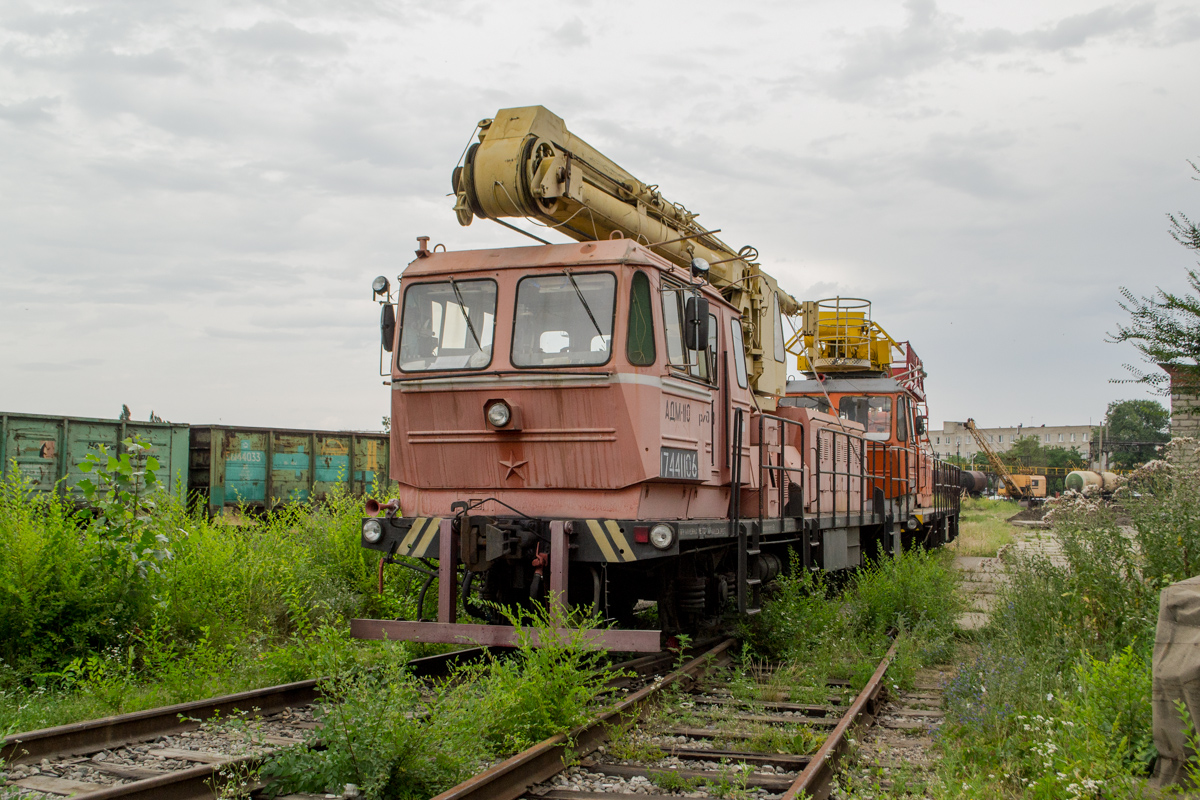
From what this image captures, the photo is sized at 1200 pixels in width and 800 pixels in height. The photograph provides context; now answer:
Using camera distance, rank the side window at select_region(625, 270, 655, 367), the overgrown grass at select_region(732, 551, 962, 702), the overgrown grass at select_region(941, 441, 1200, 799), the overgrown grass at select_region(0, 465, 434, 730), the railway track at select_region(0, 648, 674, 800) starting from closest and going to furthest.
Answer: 1. the railway track at select_region(0, 648, 674, 800)
2. the overgrown grass at select_region(941, 441, 1200, 799)
3. the overgrown grass at select_region(0, 465, 434, 730)
4. the side window at select_region(625, 270, 655, 367)
5. the overgrown grass at select_region(732, 551, 962, 702)

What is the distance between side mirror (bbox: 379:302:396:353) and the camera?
8.14m

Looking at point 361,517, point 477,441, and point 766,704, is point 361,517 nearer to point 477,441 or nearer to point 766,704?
point 477,441

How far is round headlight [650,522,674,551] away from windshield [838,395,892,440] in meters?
9.56

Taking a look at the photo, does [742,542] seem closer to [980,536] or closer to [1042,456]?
[980,536]

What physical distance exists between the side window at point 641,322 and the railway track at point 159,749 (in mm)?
3469

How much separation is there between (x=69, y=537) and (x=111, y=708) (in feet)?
7.24

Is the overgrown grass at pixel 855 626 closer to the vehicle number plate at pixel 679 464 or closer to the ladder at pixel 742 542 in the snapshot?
the ladder at pixel 742 542

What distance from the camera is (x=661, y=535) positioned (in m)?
6.96

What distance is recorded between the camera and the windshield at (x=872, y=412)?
15.9 meters

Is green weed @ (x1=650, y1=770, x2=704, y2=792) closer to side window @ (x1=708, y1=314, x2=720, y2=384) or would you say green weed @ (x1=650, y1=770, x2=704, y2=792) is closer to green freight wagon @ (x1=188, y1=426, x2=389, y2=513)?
side window @ (x1=708, y1=314, x2=720, y2=384)

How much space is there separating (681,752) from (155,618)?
4.52 metres

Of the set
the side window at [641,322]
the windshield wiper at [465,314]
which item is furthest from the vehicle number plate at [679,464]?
the windshield wiper at [465,314]

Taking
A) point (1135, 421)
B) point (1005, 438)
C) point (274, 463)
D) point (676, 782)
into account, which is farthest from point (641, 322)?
point (1005, 438)

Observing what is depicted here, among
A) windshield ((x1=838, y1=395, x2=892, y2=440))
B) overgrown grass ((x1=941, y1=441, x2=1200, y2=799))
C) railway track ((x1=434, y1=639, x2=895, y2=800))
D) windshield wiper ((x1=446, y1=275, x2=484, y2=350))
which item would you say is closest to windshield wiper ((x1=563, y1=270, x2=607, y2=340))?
windshield wiper ((x1=446, y1=275, x2=484, y2=350))
